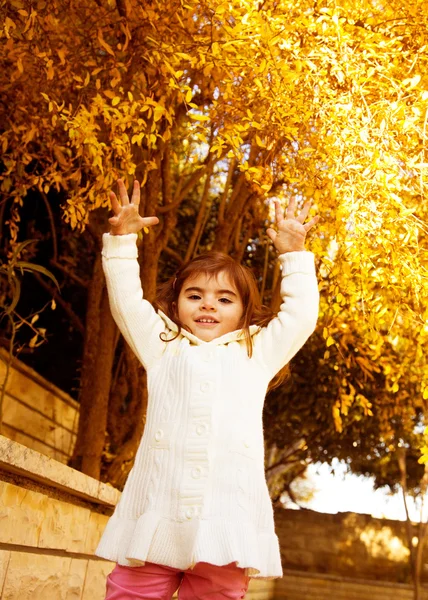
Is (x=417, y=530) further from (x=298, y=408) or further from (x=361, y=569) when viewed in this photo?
(x=298, y=408)

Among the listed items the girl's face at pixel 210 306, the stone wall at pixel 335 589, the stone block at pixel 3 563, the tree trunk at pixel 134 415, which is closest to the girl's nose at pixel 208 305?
the girl's face at pixel 210 306

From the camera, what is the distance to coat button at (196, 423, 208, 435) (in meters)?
2.33

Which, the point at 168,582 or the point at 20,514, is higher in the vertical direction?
the point at 20,514

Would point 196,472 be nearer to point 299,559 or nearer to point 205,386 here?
point 205,386

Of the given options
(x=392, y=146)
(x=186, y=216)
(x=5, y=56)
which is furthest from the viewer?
(x=186, y=216)

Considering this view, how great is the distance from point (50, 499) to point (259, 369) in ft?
4.56

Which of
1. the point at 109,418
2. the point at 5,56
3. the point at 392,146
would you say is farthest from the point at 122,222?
the point at 109,418

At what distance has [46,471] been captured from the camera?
3.22 metres

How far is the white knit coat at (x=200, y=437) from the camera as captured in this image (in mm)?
2180

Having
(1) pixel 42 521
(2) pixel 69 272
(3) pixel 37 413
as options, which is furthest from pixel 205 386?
(2) pixel 69 272

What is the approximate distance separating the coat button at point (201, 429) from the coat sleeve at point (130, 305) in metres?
A: 0.30

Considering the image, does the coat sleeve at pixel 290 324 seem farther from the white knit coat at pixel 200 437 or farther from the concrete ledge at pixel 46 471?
the concrete ledge at pixel 46 471

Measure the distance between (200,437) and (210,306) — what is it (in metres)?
0.45

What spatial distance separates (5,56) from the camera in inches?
195
